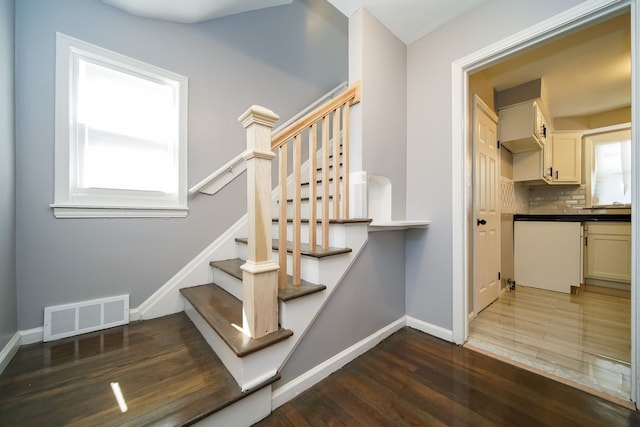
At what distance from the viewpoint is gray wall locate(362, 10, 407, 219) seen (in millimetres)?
1705

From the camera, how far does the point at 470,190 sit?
2084 millimetres

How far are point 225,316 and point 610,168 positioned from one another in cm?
538

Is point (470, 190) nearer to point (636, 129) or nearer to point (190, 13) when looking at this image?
point (636, 129)

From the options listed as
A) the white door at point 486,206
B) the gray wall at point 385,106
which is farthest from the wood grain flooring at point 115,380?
the white door at point 486,206

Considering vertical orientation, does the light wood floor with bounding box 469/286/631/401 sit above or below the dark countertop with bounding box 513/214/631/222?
below

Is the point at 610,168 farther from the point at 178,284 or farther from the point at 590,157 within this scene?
the point at 178,284

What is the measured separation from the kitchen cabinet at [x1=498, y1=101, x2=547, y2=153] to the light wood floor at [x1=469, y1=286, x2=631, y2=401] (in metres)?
1.82

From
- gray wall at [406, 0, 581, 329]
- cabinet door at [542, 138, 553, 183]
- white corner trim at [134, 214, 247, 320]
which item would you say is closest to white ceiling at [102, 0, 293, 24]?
gray wall at [406, 0, 581, 329]

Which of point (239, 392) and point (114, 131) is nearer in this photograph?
point (239, 392)

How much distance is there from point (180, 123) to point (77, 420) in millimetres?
1849

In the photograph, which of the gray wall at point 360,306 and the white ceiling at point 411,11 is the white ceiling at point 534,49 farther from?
the gray wall at point 360,306

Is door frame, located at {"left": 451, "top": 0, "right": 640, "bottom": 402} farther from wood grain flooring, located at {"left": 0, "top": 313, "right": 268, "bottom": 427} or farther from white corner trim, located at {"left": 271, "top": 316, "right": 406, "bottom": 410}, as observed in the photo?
wood grain flooring, located at {"left": 0, "top": 313, "right": 268, "bottom": 427}

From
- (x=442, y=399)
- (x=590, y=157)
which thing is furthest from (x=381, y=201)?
(x=590, y=157)

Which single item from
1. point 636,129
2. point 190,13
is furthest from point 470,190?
point 190,13
